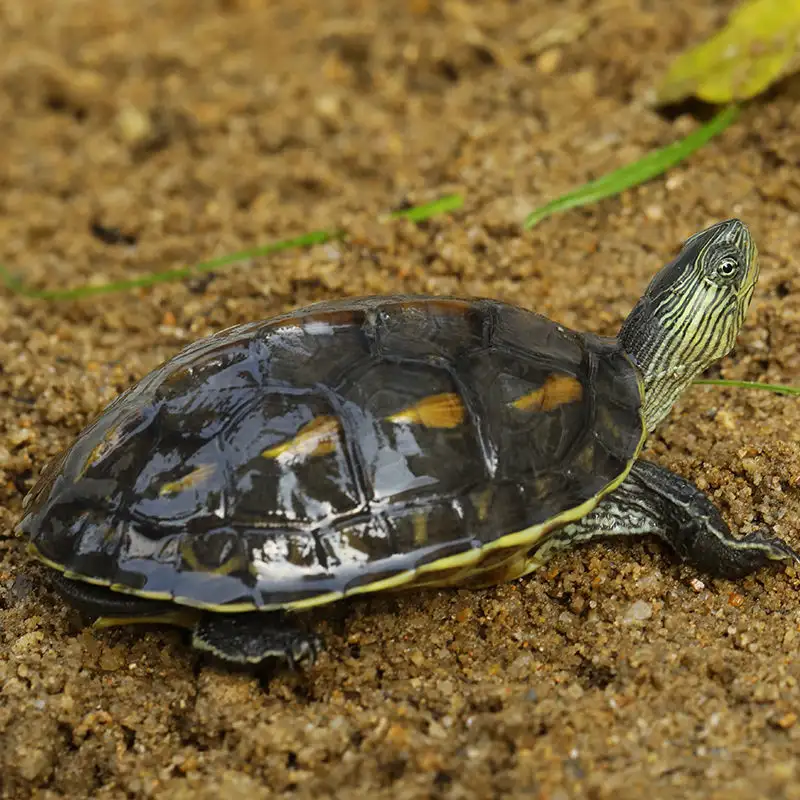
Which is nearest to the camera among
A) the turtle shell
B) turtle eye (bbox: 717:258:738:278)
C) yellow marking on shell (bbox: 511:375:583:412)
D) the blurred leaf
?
the turtle shell

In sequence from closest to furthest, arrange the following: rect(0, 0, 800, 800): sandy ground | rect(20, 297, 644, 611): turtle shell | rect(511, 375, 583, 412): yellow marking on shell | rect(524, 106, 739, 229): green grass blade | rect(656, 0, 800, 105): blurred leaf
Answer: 1. rect(0, 0, 800, 800): sandy ground
2. rect(20, 297, 644, 611): turtle shell
3. rect(511, 375, 583, 412): yellow marking on shell
4. rect(524, 106, 739, 229): green grass blade
5. rect(656, 0, 800, 105): blurred leaf

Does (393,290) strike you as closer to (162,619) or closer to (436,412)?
(436,412)

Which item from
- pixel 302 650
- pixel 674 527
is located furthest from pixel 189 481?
pixel 674 527

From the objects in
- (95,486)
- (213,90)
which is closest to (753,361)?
(95,486)

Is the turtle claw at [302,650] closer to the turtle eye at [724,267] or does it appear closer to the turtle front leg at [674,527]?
the turtle front leg at [674,527]

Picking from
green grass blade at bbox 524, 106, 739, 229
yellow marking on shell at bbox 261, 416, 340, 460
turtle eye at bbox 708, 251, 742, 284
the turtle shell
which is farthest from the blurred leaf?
yellow marking on shell at bbox 261, 416, 340, 460

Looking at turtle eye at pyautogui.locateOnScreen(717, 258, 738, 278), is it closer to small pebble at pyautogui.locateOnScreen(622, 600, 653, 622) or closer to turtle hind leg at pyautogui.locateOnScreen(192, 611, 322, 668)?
small pebble at pyautogui.locateOnScreen(622, 600, 653, 622)

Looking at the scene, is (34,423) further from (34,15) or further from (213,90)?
(34,15)
